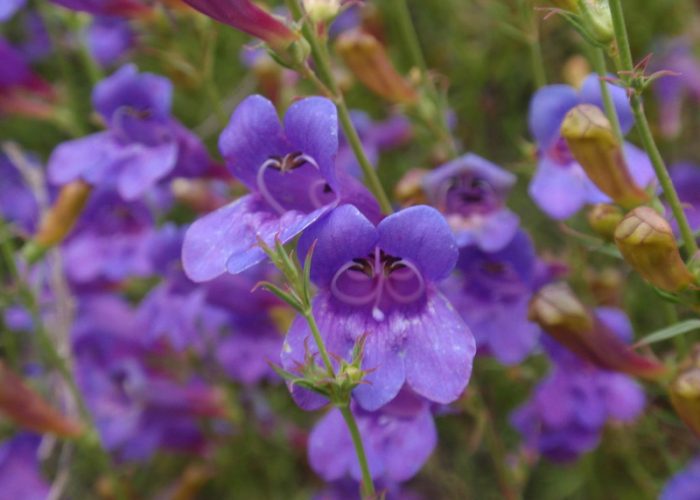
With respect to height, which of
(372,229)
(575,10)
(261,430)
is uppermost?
(575,10)

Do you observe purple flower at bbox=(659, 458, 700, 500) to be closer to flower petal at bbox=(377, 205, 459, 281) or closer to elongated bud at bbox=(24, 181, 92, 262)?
flower petal at bbox=(377, 205, 459, 281)

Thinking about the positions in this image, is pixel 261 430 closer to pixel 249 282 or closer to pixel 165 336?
pixel 165 336

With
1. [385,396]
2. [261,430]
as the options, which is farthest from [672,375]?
[261,430]

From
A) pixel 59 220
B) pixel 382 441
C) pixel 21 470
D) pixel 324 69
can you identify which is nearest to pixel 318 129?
pixel 324 69

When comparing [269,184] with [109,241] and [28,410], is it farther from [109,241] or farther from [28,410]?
[109,241]

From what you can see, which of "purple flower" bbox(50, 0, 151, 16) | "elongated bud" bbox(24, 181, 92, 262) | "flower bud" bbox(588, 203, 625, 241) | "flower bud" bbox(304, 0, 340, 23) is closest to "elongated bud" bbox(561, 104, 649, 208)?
"flower bud" bbox(588, 203, 625, 241)

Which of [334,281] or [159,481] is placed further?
[159,481]

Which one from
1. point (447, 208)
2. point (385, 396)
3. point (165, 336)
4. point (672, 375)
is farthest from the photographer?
point (165, 336)

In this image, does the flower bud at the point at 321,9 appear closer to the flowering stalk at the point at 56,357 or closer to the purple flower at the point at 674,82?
the flowering stalk at the point at 56,357
